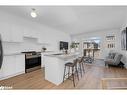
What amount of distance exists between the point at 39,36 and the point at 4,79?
2.54m

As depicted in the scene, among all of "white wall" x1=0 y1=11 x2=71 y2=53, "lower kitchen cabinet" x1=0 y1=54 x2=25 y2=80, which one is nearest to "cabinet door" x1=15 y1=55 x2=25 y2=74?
"lower kitchen cabinet" x1=0 y1=54 x2=25 y2=80

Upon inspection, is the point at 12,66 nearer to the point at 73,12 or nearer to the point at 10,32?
the point at 10,32

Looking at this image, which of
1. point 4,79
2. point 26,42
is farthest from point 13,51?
point 4,79

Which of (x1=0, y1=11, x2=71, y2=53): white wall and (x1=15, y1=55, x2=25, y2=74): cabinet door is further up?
(x1=0, y1=11, x2=71, y2=53): white wall

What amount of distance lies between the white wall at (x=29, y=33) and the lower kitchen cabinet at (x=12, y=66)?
1.61ft

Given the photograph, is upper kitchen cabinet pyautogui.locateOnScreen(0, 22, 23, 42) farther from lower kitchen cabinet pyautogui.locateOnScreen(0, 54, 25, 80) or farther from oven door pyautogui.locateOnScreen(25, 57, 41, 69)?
oven door pyautogui.locateOnScreen(25, 57, 41, 69)

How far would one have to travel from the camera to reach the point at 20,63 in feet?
12.0

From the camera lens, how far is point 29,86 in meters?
2.60

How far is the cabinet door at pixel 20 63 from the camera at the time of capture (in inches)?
139

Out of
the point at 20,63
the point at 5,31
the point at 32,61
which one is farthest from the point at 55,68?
the point at 5,31

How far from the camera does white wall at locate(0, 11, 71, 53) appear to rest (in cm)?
351

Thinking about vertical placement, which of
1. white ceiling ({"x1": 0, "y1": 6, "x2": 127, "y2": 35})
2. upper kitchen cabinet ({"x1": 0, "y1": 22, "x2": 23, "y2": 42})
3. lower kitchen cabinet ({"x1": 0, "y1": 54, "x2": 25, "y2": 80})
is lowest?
lower kitchen cabinet ({"x1": 0, "y1": 54, "x2": 25, "y2": 80})

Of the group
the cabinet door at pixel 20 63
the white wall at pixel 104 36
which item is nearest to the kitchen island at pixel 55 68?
the cabinet door at pixel 20 63
